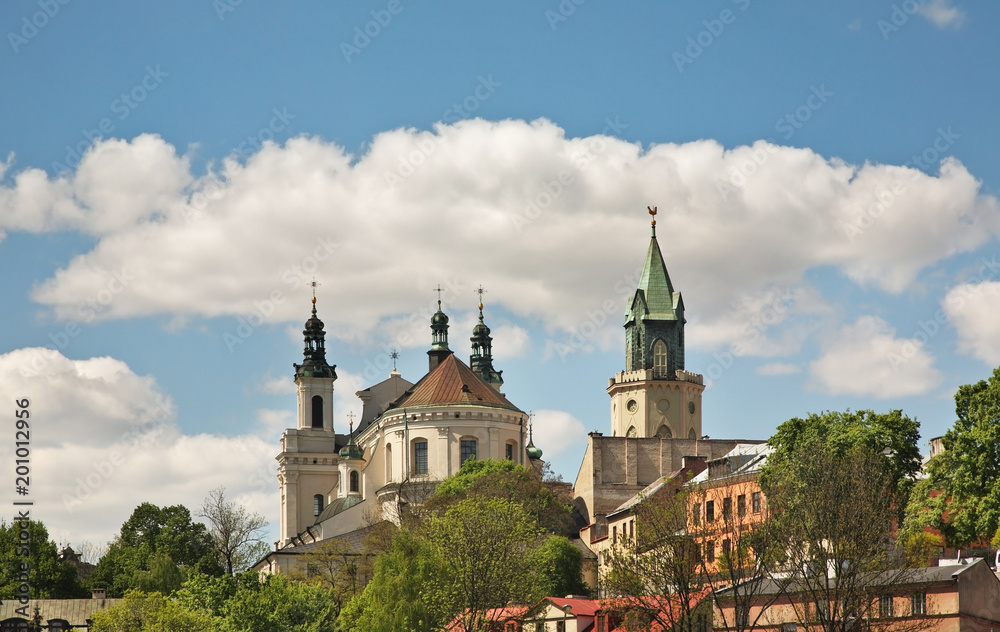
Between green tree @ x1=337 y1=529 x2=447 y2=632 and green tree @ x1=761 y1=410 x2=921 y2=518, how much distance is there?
47.4 feet

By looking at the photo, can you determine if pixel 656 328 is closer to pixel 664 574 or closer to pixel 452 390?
pixel 452 390

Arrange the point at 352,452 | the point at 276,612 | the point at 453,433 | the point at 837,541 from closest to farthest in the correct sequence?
1. the point at 837,541
2. the point at 276,612
3. the point at 453,433
4. the point at 352,452

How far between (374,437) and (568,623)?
54099 mm

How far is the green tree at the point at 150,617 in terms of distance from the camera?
64.2m

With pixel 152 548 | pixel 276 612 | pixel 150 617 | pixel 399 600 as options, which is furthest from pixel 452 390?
pixel 276 612

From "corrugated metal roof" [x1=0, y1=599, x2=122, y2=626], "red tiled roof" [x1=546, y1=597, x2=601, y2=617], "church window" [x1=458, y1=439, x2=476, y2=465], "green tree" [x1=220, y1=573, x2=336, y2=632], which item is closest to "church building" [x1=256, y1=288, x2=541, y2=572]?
"church window" [x1=458, y1=439, x2=476, y2=465]

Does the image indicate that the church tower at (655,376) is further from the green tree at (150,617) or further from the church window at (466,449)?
the green tree at (150,617)

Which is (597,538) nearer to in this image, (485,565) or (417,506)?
(417,506)

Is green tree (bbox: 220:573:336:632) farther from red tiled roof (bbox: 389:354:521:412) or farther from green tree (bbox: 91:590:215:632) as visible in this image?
red tiled roof (bbox: 389:354:521:412)

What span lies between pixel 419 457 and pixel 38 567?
27.2 meters

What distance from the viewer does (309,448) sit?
5261 inches

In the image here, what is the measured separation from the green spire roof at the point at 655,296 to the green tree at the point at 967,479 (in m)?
75.1

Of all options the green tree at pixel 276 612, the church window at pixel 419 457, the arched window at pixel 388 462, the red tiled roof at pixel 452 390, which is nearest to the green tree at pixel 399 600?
the green tree at pixel 276 612

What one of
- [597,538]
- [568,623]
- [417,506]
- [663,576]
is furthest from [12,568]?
[663,576]
